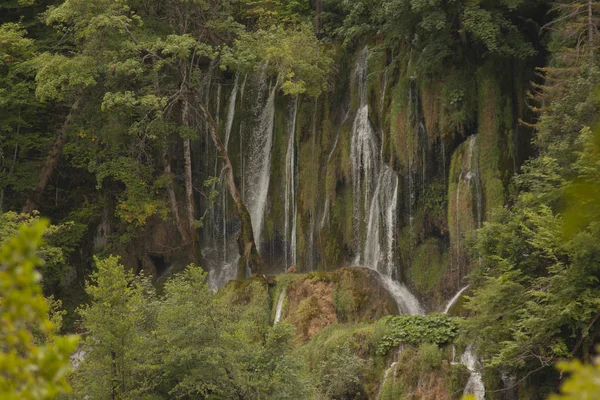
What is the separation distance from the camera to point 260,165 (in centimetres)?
2786

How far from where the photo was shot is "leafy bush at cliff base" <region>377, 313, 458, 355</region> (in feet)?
58.1

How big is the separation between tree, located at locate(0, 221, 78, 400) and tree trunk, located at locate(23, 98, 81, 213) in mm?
24679

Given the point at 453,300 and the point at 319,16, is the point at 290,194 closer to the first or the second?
the point at 319,16

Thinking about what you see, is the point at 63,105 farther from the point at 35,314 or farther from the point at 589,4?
the point at 35,314

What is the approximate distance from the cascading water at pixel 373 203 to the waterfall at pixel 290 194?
2.69 m

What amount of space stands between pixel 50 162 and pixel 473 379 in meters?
17.2

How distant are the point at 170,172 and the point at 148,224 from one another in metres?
2.58

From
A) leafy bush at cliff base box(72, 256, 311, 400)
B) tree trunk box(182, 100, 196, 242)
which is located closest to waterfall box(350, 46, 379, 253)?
tree trunk box(182, 100, 196, 242)

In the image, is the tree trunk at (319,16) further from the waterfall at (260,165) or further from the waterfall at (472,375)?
the waterfall at (472,375)

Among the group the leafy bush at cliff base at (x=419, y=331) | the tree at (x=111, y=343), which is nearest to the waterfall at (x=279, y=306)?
the leafy bush at cliff base at (x=419, y=331)

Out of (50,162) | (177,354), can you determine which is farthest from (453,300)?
(50,162)

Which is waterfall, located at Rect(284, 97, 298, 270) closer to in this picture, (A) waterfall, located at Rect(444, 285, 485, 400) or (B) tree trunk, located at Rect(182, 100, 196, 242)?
(B) tree trunk, located at Rect(182, 100, 196, 242)

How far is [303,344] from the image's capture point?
20719 millimetres

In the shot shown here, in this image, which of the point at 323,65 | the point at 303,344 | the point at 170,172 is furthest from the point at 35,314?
the point at 170,172
